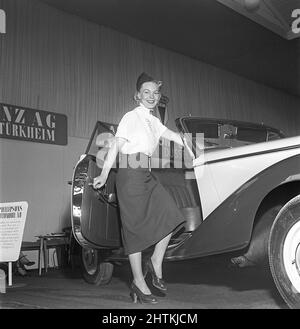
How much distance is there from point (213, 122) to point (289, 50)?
7751 millimetres

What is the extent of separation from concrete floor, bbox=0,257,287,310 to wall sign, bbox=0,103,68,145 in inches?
132

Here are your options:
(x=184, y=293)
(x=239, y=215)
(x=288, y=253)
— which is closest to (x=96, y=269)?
(x=184, y=293)

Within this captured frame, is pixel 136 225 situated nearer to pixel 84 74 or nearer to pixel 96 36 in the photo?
pixel 84 74

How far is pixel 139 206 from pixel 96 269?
1455mm

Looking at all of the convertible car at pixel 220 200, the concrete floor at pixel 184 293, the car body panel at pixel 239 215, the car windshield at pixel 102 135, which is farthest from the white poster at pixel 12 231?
the car body panel at pixel 239 215

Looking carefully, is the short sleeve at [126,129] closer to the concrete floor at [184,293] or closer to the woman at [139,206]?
the woman at [139,206]

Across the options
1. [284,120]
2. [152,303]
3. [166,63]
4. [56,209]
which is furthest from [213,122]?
[284,120]

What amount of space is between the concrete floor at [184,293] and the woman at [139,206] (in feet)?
0.82

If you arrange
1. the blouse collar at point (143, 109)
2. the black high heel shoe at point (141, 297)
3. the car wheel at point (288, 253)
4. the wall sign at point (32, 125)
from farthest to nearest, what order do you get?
1. the wall sign at point (32, 125)
2. the blouse collar at point (143, 109)
3. the black high heel shoe at point (141, 297)
4. the car wheel at point (288, 253)

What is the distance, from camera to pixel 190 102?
10.4 metres

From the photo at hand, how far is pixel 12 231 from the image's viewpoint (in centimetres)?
434

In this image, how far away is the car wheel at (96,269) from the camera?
3853 mm

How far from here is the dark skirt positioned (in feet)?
8.78

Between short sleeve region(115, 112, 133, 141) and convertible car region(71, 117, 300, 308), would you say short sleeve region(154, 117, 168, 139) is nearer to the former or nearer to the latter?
short sleeve region(115, 112, 133, 141)
